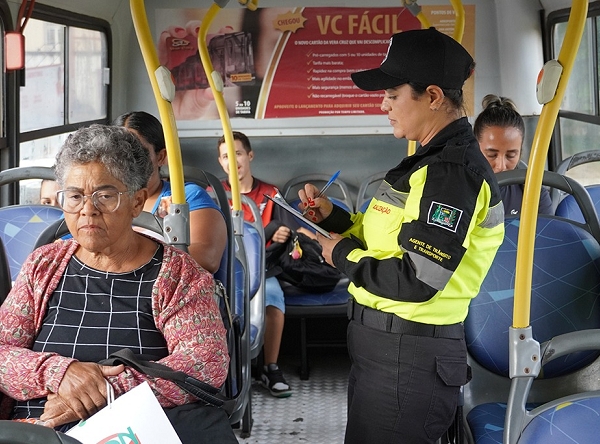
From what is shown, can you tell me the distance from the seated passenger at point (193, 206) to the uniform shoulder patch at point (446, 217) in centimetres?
103

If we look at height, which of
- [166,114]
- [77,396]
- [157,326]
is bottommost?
[77,396]

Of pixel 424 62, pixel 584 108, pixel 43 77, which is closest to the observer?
pixel 424 62

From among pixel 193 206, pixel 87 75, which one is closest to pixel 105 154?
pixel 193 206

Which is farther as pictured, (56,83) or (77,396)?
(56,83)

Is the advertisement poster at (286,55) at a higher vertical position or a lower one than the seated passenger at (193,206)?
higher

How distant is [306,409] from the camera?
4.52 meters

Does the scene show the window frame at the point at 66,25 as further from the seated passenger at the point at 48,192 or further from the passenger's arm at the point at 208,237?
the passenger's arm at the point at 208,237

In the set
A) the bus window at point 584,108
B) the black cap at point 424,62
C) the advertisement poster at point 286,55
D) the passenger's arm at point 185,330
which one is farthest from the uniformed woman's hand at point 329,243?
the advertisement poster at point 286,55

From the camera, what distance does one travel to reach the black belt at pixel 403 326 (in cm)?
216

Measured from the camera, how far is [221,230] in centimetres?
289

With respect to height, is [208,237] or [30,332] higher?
[208,237]

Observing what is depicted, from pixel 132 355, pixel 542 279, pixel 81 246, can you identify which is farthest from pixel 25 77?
pixel 542 279

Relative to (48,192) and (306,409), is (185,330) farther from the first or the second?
(306,409)

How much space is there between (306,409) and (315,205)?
229cm
